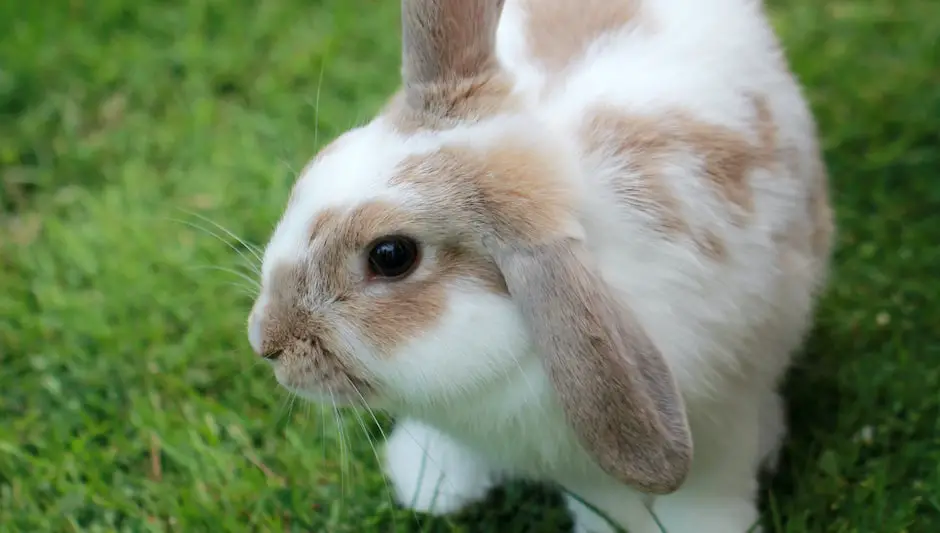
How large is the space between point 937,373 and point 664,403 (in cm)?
110

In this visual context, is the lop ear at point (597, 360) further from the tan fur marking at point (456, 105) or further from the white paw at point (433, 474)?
the white paw at point (433, 474)

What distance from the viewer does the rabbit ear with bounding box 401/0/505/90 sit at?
1.65m

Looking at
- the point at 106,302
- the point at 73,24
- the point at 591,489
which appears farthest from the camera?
the point at 73,24

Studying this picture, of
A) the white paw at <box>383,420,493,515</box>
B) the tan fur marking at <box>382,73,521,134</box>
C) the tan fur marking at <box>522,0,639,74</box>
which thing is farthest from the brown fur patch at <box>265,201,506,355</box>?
the white paw at <box>383,420,493,515</box>

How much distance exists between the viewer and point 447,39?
1.67 m

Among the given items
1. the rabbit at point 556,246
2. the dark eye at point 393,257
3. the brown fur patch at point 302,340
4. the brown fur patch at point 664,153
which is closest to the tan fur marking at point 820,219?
the rabbit at point 556,246

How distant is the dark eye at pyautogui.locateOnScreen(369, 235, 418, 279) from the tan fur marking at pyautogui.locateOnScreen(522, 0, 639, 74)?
457 millimetres

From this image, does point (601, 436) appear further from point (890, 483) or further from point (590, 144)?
point (890, 483)

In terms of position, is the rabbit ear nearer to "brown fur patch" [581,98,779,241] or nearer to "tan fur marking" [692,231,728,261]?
"brown fur patch" [581,98,779,241]

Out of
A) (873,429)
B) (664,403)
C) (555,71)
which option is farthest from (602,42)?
(873,429)

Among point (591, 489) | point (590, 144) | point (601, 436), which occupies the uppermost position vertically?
point (590, 144)

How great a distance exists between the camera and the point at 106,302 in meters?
2.68

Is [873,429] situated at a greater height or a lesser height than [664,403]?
lesser

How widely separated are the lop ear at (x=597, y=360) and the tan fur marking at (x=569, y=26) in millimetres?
460
